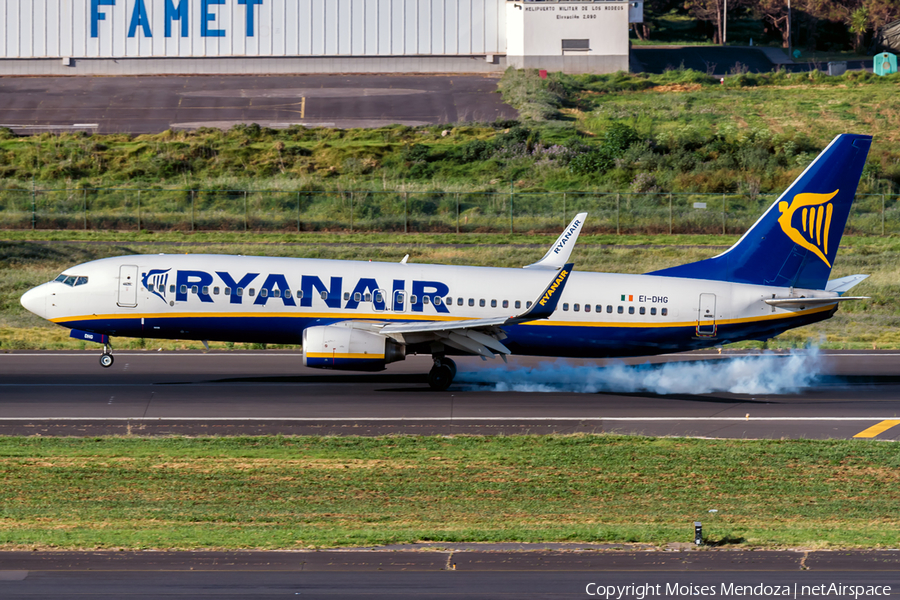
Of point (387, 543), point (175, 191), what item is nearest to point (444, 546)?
point (387, 543)

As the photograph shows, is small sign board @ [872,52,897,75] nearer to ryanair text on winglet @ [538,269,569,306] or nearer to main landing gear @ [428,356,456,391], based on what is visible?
main landing gear @ [428,356,456,391]

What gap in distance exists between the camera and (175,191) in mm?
68250

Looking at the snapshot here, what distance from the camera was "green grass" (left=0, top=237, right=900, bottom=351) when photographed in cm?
4400

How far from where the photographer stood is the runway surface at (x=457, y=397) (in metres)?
27.0

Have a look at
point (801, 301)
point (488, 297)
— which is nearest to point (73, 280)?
point (488, 297)

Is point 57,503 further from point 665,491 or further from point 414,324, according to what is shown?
point 414,324

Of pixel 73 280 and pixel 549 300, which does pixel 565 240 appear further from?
pixel 73 280

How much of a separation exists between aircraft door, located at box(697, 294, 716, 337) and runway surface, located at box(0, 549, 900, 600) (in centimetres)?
1564

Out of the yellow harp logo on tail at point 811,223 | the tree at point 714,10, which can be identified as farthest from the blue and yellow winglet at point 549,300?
the tree at point 714,10

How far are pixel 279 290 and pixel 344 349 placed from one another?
297 cm

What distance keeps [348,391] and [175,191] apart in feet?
132

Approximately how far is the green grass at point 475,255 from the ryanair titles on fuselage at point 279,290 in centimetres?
938

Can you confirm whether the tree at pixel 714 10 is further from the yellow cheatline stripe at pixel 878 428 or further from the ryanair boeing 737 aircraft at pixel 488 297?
the yellow cheatline stripe at pixel 878 428

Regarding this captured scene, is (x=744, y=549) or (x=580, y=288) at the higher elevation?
(x=580, y=288)
